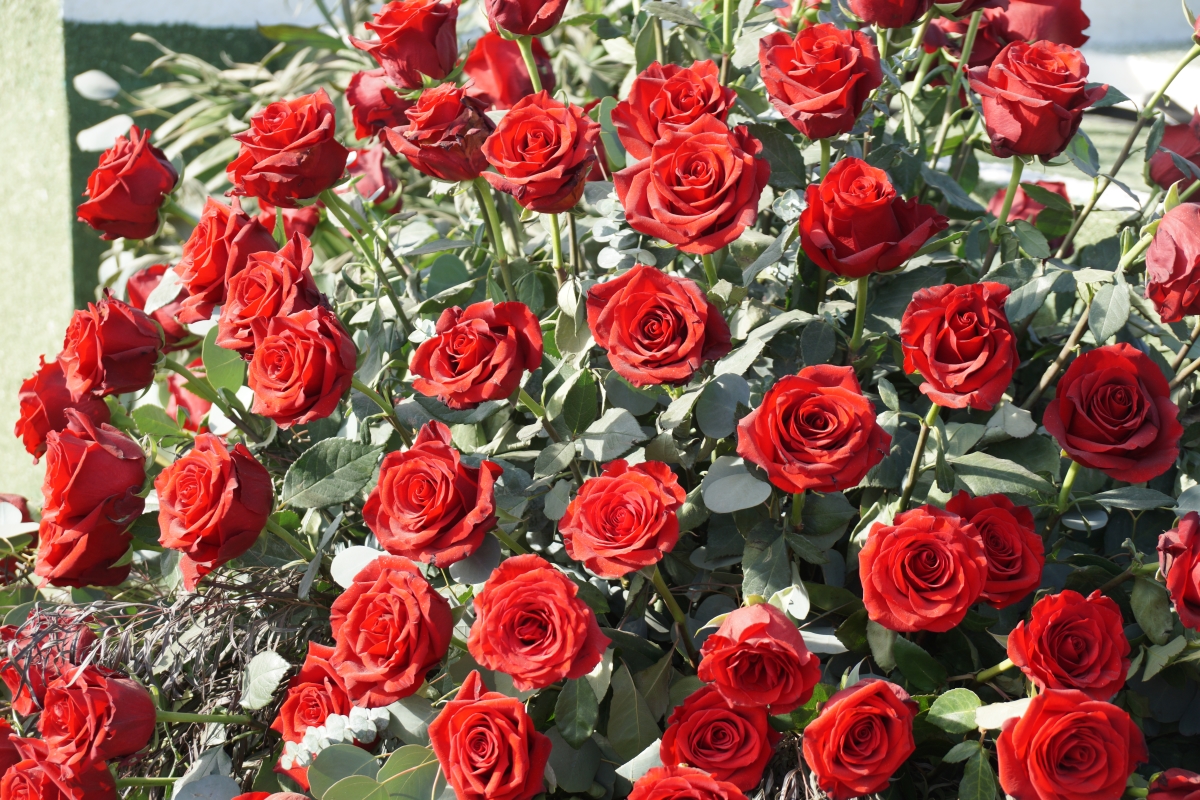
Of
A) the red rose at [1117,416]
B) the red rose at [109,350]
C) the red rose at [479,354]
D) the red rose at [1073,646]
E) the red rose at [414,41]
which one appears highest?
the red rose at [414,41]

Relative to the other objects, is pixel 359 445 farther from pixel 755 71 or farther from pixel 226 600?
pixel 755 71

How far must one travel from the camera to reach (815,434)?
23.5 inches

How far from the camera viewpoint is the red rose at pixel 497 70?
968mm

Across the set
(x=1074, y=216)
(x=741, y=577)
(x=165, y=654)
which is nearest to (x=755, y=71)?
(x=1074, y=216)

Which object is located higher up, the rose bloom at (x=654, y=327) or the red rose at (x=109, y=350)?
the rose bloom at (x=654, y=327)

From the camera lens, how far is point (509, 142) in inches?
28.1

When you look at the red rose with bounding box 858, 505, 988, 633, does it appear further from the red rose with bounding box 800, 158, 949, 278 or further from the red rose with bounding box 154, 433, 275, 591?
the red rose with bounding box 154, 433, 275, 591

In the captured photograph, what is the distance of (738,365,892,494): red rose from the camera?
583 mm

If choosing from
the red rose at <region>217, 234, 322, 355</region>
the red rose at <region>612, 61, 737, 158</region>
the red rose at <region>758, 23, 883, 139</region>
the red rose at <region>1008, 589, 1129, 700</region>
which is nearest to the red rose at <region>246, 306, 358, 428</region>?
the red rose at <region>217, 234, 322, 355</region>

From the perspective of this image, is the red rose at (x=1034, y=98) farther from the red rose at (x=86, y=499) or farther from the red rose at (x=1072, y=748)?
the red rose at (x=86, y=499)

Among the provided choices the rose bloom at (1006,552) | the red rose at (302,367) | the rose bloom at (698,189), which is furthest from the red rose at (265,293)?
the rose bloom at (1006,552)

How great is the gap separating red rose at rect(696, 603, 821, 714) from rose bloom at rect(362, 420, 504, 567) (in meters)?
0.17

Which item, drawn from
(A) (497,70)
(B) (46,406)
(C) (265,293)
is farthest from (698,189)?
(B) (46,406)

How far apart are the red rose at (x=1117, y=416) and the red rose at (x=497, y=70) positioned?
59cm
